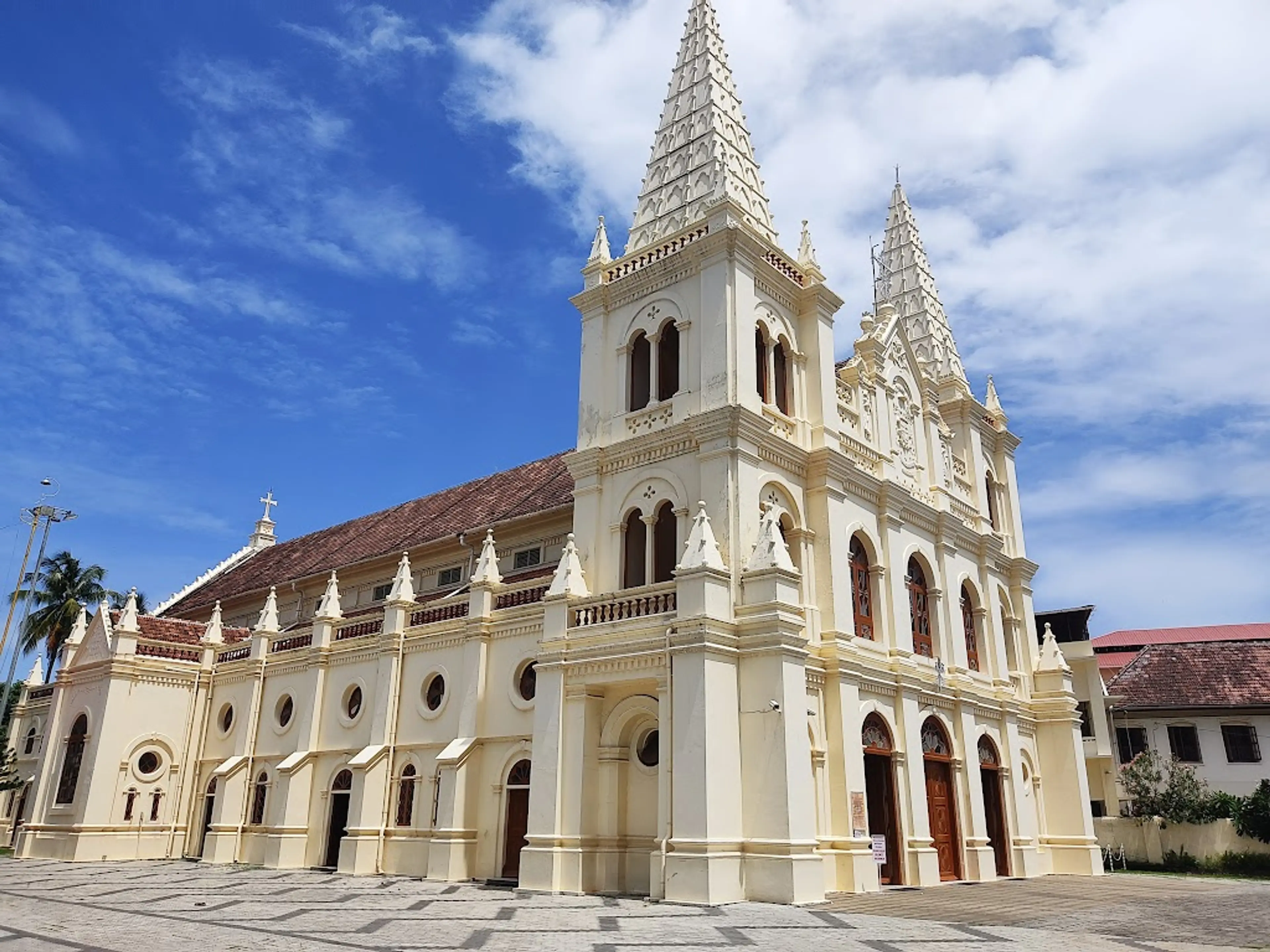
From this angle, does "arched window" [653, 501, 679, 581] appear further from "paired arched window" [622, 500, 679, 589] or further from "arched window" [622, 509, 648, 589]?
"arched window" [622, 509, 648, 589]

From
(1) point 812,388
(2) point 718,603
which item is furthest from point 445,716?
(1) point 812,388

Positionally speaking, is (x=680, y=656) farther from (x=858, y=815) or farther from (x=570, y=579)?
(x=858, y=815)

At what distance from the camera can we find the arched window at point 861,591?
22641 millimetres

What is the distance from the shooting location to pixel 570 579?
20.8 meters

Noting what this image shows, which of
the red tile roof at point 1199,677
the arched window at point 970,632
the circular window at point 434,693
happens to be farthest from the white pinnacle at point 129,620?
the red tile roof at point 1199,677

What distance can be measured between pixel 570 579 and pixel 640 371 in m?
5.62

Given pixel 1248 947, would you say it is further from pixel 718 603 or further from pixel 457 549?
pixel 457 549

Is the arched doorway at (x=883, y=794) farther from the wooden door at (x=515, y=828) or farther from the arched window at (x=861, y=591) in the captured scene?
the wooden door at (x=515, y=828)

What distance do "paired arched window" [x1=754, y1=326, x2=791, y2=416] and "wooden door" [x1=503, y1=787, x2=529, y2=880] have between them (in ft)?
34.3

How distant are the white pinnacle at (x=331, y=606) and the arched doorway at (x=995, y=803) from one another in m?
18.3

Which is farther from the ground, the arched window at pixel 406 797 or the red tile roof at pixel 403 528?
the red tile roof at pixel 403 528

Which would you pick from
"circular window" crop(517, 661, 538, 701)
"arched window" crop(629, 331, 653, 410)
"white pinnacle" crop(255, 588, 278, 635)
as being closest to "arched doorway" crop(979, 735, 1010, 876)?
"circular window" crop(517, 661, 538, 701)

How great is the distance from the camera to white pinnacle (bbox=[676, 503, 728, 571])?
1836cm

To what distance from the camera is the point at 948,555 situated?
2681cm
